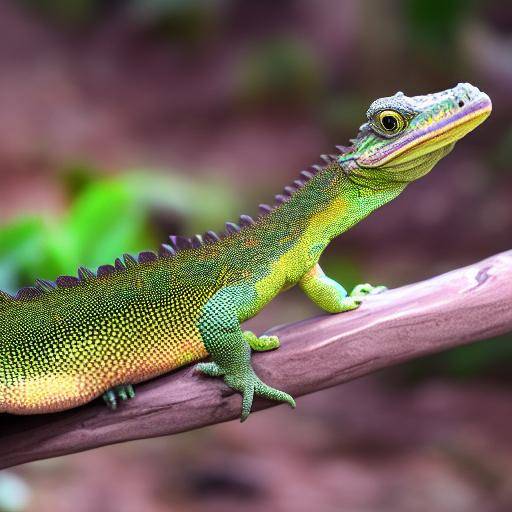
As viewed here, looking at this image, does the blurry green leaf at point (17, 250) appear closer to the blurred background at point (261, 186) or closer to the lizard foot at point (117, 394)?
the blurred background at point (261, 186)

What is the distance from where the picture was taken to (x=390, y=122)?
8.34ft

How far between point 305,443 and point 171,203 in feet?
Result: 8.42

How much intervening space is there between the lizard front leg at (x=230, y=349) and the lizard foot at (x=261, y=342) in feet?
0.17

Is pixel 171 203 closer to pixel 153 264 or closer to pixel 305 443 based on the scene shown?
pixel 305 443

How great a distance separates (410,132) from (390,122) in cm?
8

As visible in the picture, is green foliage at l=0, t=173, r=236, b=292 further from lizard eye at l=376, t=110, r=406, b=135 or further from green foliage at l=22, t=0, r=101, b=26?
green foliage at l=22, t=0, r=101, b=26

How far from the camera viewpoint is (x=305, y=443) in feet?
20.4

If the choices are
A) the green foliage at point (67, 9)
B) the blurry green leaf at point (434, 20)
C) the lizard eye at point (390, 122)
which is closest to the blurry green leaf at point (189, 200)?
the blurry green leaf at point (434, 20)

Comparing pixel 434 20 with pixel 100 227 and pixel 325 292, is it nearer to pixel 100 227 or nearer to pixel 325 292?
pixel 100 227

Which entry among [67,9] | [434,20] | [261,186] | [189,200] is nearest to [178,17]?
[67,9]

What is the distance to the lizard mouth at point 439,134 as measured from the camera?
2.46m

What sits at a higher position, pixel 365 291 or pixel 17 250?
pixel 17 250

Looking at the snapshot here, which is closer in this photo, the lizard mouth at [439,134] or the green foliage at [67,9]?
the lizard mouth at [439,134]

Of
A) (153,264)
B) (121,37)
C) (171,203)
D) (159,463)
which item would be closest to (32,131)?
(121,37)
